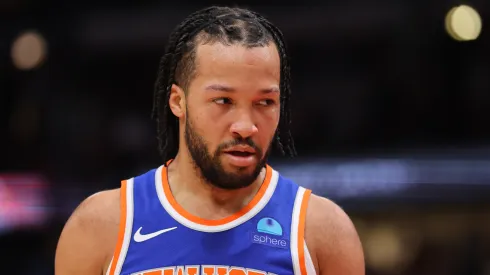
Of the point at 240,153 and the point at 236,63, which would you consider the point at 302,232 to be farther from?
the point at 236,63

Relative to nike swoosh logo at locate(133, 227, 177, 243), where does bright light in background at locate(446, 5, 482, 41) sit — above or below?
above

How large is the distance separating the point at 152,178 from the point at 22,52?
219 inches

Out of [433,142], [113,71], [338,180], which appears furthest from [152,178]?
[113,71]

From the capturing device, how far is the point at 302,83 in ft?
25.5

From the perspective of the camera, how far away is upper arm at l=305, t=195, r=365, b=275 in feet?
7.53

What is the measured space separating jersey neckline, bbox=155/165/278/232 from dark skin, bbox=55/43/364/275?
0.02 metres

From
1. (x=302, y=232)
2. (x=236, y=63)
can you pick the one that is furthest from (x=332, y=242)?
(x=236, y=63)

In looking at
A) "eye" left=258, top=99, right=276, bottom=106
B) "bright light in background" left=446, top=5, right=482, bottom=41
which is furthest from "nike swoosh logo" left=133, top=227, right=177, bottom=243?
"bright light in background" left=446, top=5, right=482, bottom=41

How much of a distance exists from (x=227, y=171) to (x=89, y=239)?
1.55 feet

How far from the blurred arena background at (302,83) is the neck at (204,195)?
4.19m

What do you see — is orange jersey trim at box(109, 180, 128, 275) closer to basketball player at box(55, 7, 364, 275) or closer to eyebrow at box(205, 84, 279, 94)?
basketball player at box(55, 7, 364, 275)

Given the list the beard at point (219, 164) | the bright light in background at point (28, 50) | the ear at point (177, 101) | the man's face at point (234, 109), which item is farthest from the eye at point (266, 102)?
the bright light in background at point (28, 50)

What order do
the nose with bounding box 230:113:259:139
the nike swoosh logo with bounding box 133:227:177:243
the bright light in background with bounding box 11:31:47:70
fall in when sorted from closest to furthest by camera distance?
the nose with bounding box 230:113:259:139 → the nike swoosh logo with bounding box 133:227:177:243 → the bright light in background with bounding box 11:31:47:70

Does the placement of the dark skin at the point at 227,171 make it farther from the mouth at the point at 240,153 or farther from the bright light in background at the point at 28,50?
the bright light in background at the point at 28,50
